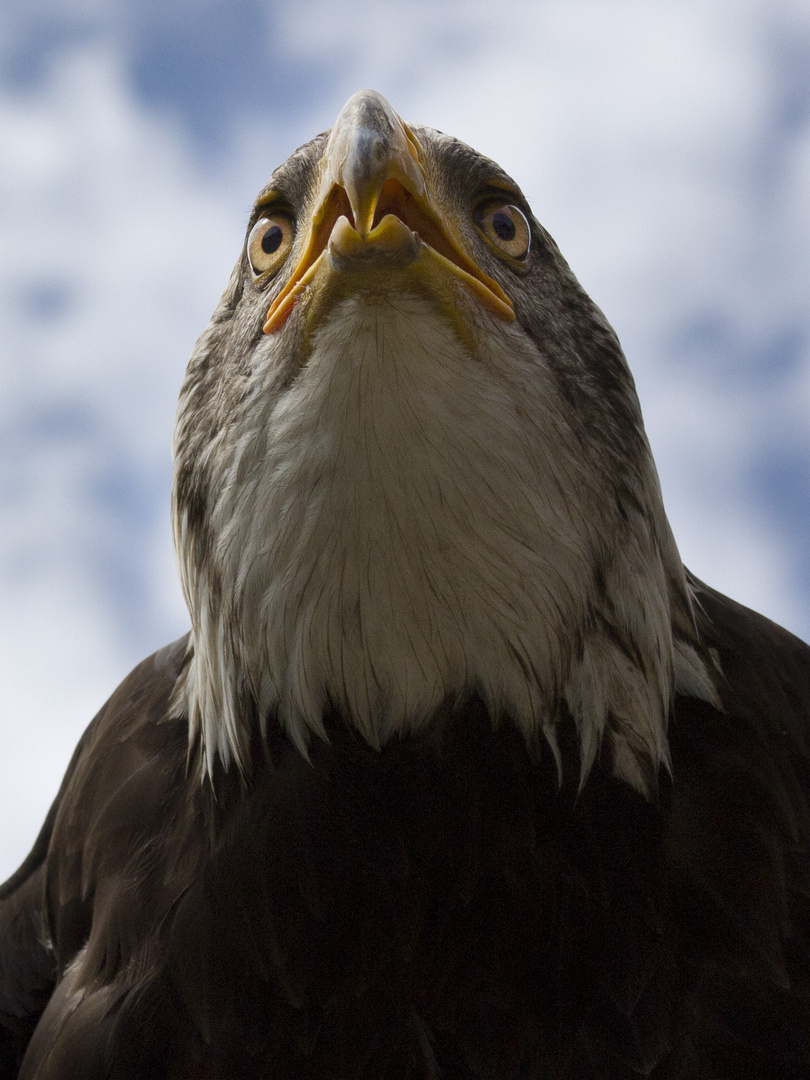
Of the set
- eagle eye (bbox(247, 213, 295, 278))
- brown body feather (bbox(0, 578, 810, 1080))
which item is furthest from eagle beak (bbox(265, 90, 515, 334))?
brown body feather (bbox(0, 578, 810, 1080))

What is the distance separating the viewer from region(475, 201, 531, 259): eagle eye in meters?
2.80

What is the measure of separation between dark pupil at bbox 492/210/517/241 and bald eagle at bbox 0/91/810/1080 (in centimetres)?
1

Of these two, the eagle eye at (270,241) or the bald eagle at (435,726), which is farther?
the eagle eye at (270,241)

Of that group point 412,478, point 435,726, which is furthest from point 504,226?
point 435,726

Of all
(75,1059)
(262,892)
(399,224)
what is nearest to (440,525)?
(399,224)

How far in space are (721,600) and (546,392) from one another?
1276 millimetres

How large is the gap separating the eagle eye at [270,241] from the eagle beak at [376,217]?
210 millimetres

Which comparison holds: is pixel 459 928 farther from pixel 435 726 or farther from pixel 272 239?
pixel 272 239

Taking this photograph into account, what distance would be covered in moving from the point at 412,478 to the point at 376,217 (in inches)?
20.9

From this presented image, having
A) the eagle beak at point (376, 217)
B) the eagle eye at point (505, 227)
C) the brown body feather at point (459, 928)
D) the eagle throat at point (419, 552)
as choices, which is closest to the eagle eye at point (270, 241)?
the eagle beak at point (376, 217)

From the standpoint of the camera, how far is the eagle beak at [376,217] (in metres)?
2.24

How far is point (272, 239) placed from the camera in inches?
111

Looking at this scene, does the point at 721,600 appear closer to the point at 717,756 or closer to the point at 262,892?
the point at 717,756

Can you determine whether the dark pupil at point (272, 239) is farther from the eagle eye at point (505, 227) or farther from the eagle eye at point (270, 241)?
the eagle eye at point (505, 227)
